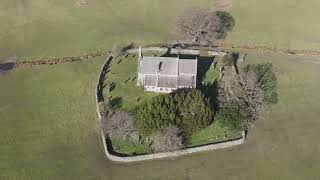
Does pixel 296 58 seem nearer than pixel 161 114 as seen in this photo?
No

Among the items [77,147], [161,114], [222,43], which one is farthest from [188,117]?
[222,43]

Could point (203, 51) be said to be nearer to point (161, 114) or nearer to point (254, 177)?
point (161, 114)

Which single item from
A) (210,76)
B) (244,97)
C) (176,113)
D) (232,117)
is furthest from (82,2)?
(232,117)

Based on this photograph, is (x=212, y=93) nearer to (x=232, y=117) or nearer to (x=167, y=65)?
(x=232, y=117)

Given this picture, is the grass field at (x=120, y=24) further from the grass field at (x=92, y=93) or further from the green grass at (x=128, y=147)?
the green grass at (x=128, y=147)

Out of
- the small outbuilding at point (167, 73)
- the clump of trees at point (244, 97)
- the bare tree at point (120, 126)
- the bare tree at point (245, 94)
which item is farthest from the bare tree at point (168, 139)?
the small outbuilding at point (167, 73)

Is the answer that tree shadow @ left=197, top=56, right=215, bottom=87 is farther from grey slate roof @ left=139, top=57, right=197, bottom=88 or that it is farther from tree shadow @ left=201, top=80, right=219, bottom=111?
grey slate roof @ left=139, top=57, right=197, bottom=88
